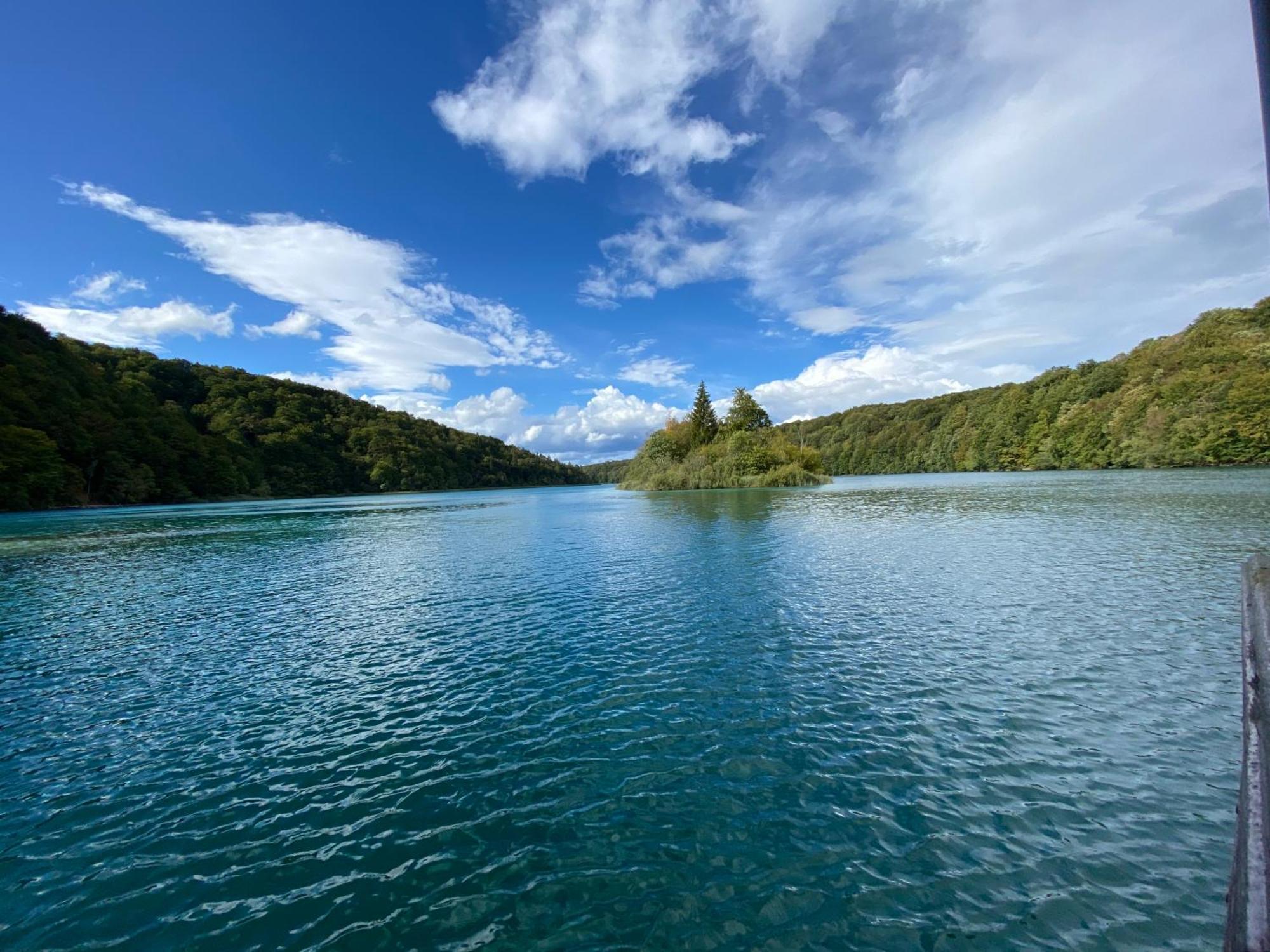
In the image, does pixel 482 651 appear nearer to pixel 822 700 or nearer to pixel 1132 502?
pixel 822 700

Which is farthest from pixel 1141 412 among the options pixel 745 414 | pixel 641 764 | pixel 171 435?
pixel 171 435

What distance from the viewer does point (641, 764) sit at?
9008mm

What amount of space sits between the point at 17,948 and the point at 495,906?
5095 mm

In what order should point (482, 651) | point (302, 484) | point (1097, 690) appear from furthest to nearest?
point (302, 484) < point (482, 651) < point (1097, 690)

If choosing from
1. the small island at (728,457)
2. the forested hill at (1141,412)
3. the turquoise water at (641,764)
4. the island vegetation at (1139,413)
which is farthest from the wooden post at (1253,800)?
the forested hill at (1141,412)

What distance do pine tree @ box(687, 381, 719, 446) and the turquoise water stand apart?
86.6m

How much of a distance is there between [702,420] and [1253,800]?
109 m

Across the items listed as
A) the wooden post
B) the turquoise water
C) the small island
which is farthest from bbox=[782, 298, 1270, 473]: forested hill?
the wooden post

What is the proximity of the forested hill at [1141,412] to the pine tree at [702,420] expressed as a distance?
2818 inches

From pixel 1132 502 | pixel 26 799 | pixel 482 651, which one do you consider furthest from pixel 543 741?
pixel 1132 502

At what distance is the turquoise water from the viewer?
19.7 ft

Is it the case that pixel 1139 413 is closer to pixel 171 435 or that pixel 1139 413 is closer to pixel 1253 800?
pixel 1253 800

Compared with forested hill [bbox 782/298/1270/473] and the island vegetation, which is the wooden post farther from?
forested hill [bbox 782/298/1270/473]

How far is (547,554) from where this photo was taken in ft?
102
